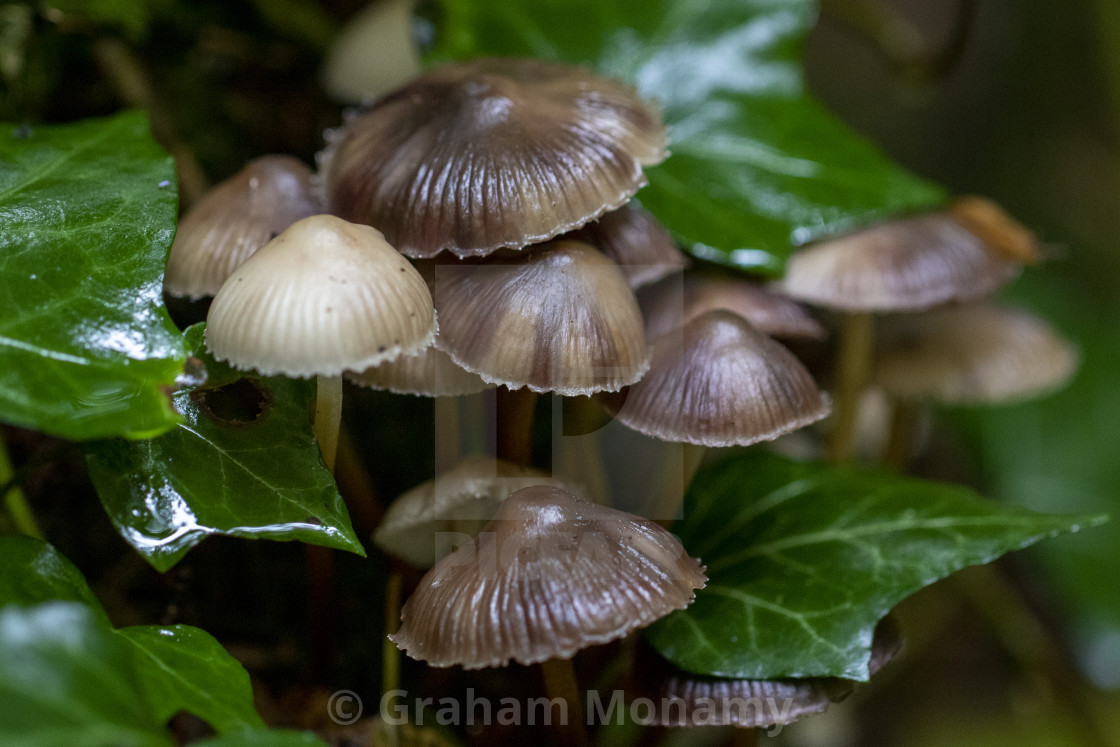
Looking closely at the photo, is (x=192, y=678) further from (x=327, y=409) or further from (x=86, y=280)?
(x=86, y=280)

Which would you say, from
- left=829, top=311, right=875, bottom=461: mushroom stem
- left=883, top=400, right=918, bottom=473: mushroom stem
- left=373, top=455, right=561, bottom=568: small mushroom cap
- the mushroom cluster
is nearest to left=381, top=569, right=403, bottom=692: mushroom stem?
left=373, top=455, right=561, bottom=568: small mushroom cap

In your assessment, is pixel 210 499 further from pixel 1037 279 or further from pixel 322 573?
pixel 1037 279

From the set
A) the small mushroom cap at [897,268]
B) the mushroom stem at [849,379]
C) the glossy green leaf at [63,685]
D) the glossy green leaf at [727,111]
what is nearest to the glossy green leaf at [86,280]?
the glossy green leaf at [63,685]

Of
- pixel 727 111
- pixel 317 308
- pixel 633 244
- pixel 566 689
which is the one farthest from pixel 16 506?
pixel 727 111

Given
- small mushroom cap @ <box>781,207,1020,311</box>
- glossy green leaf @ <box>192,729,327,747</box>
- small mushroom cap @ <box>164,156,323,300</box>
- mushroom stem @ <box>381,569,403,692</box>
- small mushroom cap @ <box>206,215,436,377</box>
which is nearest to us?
glossy green leaf @ <box>192,729,327,747</box>

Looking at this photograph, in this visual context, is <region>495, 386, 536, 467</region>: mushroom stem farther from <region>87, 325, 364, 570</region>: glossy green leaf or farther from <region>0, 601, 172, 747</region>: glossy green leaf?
<region>0, 601, 172, 747</region>: glossy green leaf

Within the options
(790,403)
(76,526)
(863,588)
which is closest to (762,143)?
(790,403)
